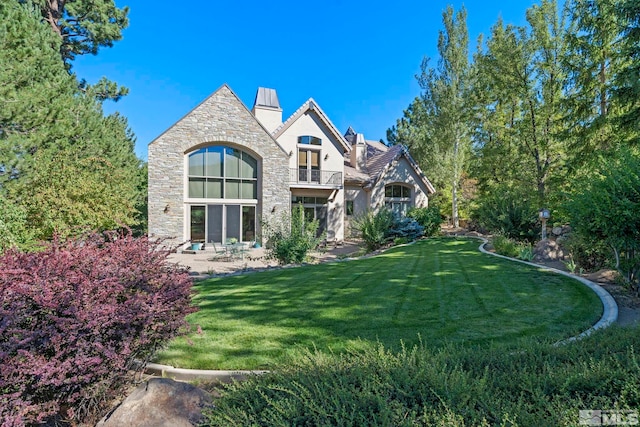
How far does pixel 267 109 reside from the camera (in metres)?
22.8

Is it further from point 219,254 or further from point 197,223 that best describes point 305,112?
point 219,254

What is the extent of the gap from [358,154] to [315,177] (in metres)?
6.19

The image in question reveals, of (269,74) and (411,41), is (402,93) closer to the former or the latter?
(411,41)

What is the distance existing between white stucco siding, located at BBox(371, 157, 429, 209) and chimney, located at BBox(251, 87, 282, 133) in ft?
28.4

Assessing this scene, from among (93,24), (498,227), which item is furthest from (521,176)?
(93,24)

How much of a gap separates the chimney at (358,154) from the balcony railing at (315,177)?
4.45m

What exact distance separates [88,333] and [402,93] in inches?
1407

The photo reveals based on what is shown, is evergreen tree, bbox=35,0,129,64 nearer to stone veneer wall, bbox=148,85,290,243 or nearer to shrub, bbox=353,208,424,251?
stone veneer wall, bbox=148,85,290,243

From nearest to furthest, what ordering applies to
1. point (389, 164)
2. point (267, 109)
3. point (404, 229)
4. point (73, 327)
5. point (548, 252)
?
1. point (73, 327)
2. point (548, 252)
3. point (404, 229)
4. point (267, 109)
5. point (389, 164)

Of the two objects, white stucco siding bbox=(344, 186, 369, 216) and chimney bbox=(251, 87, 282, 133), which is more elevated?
chimney bbox=(251, 87, 282, 133)

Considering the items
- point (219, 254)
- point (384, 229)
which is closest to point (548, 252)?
point (384, 229)

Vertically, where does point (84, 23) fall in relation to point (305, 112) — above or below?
above

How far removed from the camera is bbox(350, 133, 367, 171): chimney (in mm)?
26094

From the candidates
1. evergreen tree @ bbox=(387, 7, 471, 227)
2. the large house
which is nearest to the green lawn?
the large house
